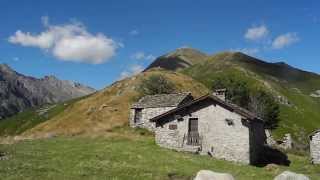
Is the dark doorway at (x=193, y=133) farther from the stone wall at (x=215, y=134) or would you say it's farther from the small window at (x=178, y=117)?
the small window at (x=178, y=117)

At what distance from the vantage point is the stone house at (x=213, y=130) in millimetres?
51500

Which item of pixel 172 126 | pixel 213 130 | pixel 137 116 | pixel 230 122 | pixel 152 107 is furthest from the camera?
pixel 137 116

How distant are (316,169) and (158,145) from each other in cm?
1707

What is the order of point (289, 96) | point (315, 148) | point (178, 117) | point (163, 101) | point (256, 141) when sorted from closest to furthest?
point (256, 141), point (178, 117), point (315, 148), point (163, 101), point (289, 96)

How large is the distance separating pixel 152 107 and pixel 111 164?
34099 millimetres

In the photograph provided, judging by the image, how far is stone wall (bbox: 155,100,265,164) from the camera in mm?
51281

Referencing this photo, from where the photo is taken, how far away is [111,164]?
40.4m

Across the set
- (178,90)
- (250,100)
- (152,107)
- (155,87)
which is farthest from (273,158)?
(178,90)

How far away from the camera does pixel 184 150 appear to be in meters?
55.1

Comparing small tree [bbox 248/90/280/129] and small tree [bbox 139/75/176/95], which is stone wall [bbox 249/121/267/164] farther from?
small tree [bbox 139/75/176/95]

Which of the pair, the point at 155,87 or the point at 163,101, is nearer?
the point at 163,101

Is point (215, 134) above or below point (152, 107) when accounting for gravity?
below

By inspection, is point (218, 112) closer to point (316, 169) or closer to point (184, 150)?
point (184, 150)

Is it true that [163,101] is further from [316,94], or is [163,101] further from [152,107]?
[316,94]
